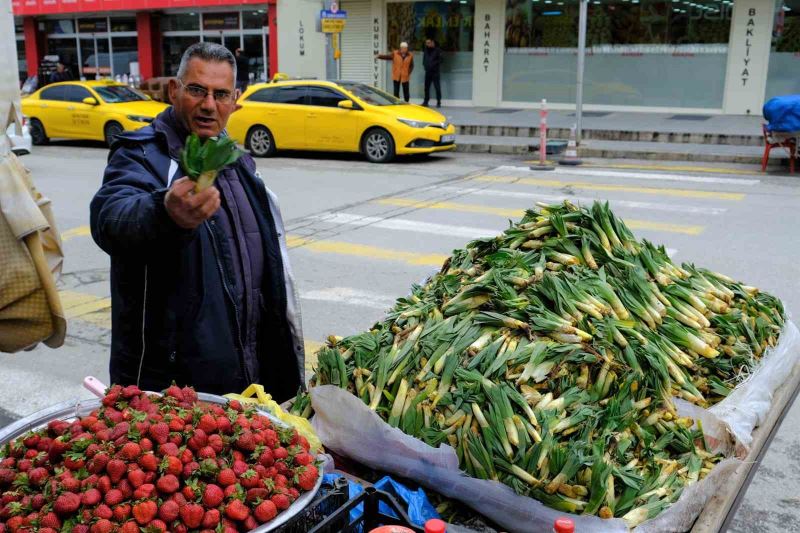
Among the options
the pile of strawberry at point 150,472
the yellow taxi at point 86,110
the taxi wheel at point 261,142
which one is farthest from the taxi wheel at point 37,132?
the pile of strawberry at point 150,472

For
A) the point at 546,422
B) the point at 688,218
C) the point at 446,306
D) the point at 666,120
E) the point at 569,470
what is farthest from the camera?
the point at 666,120

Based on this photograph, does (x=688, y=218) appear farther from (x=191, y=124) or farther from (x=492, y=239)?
(x=191, y=124)

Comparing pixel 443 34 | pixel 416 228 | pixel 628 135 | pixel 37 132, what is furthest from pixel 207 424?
pixel 443 34

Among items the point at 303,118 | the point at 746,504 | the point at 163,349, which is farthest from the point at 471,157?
the point at 163,349

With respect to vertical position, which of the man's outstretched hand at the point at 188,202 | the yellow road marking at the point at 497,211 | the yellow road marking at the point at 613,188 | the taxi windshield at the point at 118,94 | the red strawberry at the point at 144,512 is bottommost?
the yellow road marking at the point at 497,211

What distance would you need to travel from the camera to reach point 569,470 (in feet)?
7.76

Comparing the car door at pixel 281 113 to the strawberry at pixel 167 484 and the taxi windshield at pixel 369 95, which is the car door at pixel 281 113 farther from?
the strawberry at pixel 167 484

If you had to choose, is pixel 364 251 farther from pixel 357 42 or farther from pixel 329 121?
pixel 357 42

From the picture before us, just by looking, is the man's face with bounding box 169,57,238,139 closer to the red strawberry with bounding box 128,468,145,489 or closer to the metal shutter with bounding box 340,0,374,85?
the red strawberry with bounding box 128,468,145,489

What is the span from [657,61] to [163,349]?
21.7 m

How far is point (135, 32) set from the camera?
31156 mm

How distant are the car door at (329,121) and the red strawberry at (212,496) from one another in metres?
14.4

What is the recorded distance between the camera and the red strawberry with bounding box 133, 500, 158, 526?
1803mm

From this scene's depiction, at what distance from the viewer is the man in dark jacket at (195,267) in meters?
2.83
